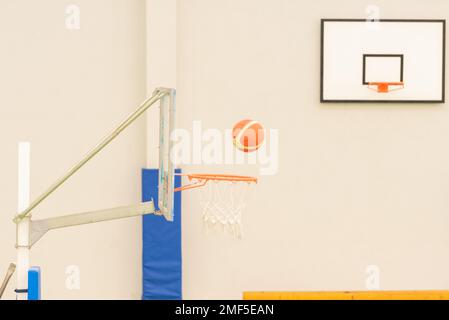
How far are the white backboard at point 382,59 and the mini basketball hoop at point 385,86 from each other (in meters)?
0.03

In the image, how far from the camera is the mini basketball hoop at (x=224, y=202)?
4.65m

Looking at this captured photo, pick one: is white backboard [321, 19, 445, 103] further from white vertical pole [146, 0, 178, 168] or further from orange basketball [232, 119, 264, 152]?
white vertical pole [146, 0, 178, 168]

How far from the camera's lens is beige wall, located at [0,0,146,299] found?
486 cm

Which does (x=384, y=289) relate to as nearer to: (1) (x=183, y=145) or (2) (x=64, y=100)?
(1) (x=183, y=145)

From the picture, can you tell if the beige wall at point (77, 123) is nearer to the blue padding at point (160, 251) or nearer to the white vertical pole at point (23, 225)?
the blue padding at point (160, 251)

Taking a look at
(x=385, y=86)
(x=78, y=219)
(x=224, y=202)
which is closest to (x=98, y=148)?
(x=78, y=219)

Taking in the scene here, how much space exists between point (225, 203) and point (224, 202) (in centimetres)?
1

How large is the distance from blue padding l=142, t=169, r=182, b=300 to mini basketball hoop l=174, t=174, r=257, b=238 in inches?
9.5

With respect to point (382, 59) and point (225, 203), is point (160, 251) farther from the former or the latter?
point (382, 59)

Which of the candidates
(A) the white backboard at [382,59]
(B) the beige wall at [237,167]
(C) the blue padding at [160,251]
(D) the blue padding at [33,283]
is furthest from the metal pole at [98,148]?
(A) the white backboard at [382,59]

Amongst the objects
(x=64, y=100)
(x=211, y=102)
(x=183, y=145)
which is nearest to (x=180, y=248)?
(x=183, y=145)

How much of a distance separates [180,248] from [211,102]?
1.28 m

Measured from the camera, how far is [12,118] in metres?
4.86

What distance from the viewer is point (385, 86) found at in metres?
4.88
